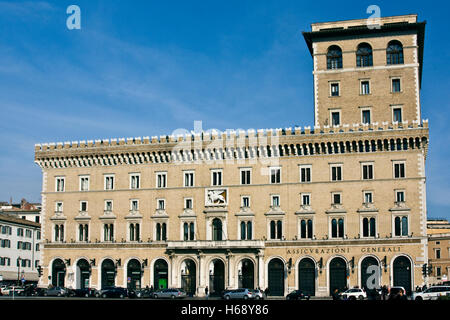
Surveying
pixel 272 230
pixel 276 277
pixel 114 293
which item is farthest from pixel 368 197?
pixel 114 293

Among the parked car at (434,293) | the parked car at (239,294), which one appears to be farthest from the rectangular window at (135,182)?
the parked car at (434,293)

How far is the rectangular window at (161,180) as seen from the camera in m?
84.3

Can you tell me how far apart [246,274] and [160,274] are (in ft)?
37.1

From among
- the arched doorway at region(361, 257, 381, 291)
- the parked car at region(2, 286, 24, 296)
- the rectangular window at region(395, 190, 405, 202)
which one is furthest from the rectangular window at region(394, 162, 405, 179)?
the parked car at region(2, 286, 24, 296)

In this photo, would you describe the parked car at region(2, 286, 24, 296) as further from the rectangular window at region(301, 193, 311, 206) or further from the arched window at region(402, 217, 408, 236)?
the arched window at region(402, 217, 408, 236)

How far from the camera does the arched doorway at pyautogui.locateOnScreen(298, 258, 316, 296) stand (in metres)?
76.6

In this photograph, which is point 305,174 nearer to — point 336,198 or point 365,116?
point 336,198

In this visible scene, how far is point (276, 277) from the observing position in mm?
78188

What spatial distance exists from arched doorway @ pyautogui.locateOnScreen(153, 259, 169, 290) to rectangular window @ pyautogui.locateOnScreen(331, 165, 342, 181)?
23562 millimetres

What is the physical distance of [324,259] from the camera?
250 ft

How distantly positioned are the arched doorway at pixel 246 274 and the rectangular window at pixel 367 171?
17025 mm

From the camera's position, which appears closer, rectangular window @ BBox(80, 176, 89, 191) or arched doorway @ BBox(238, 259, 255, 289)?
arched doorway @ BBox(238, 259, 255, 289)

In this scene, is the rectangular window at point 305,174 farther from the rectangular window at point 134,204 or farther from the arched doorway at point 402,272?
the rectangular window at point 134,204
